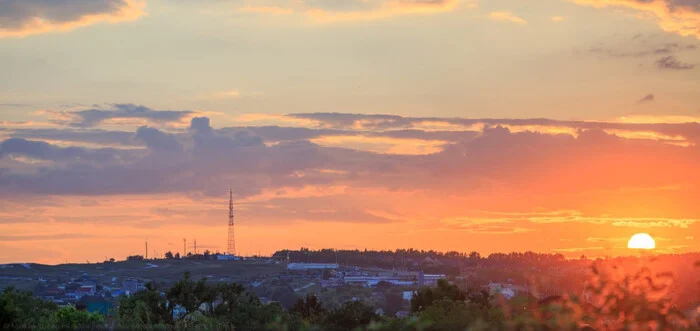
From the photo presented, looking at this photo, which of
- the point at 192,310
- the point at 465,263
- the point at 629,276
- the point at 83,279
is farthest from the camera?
the point at 465,263

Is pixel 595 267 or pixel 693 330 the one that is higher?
pixel 595 267

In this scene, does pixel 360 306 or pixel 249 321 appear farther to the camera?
pixel 360 306

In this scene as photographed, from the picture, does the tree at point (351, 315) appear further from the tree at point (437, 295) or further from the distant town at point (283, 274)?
the distant town at point (283, 274)

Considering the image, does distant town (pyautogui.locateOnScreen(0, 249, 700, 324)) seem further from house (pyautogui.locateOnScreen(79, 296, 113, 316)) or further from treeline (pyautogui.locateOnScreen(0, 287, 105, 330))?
treeline (pyautogui.locateOnScreen(0, 287, 105, 330))

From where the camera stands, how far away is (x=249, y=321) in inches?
1321

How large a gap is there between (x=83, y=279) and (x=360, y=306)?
112485 mm

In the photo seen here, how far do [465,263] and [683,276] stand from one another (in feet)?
499

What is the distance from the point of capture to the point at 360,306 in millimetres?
42906

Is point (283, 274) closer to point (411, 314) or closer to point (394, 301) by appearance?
point (394, 301)

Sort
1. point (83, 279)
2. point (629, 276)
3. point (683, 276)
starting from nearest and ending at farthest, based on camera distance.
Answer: point (629, 276) < point (683, 276) < point (83, 279)

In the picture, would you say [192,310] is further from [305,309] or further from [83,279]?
[83,279]

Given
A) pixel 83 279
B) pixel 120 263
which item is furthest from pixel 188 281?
pixel 120 263

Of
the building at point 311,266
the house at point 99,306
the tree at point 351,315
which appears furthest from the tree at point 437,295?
the building at point 311,266

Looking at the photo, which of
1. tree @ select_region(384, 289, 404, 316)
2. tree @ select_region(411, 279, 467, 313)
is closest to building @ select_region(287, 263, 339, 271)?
tree @ select_region(384, 289, 404, 316)
